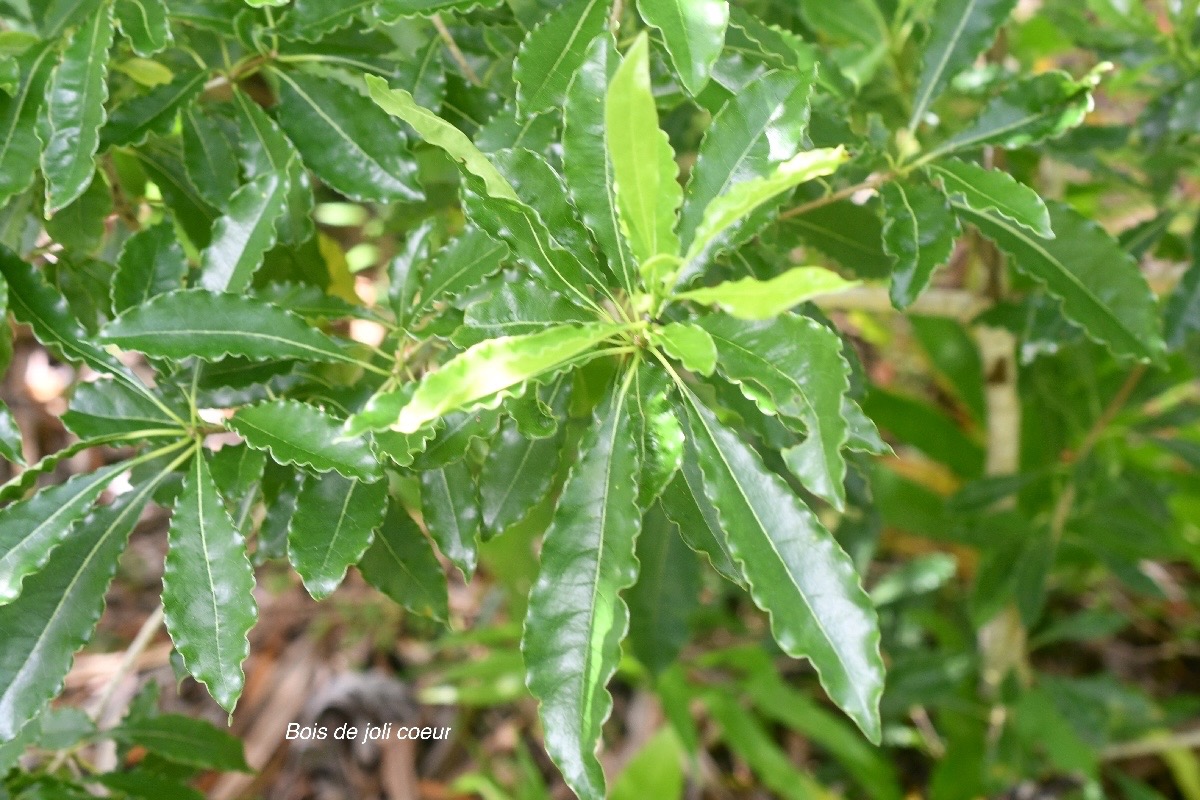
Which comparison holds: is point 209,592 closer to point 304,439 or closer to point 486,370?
point 304,439

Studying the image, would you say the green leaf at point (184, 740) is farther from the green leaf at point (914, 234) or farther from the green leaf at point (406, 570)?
the green leaf at point (914, 234)

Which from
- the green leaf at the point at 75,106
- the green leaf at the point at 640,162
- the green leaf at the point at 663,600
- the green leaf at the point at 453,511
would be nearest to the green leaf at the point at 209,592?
the green leaf at the point at 453,511

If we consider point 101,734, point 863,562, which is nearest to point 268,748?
point 101,734

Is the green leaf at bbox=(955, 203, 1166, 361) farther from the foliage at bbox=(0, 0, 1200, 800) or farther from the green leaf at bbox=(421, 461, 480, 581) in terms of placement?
the green leaf at bbox=(421, 461, 480, 581)

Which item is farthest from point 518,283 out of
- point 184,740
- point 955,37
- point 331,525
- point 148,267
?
point 184,740

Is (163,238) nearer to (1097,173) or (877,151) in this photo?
(877,151)

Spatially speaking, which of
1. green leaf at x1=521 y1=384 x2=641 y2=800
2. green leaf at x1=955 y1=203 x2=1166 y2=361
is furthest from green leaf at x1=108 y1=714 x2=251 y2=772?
green leaf at x1=955 y1=203 x2=1166 y2=361
